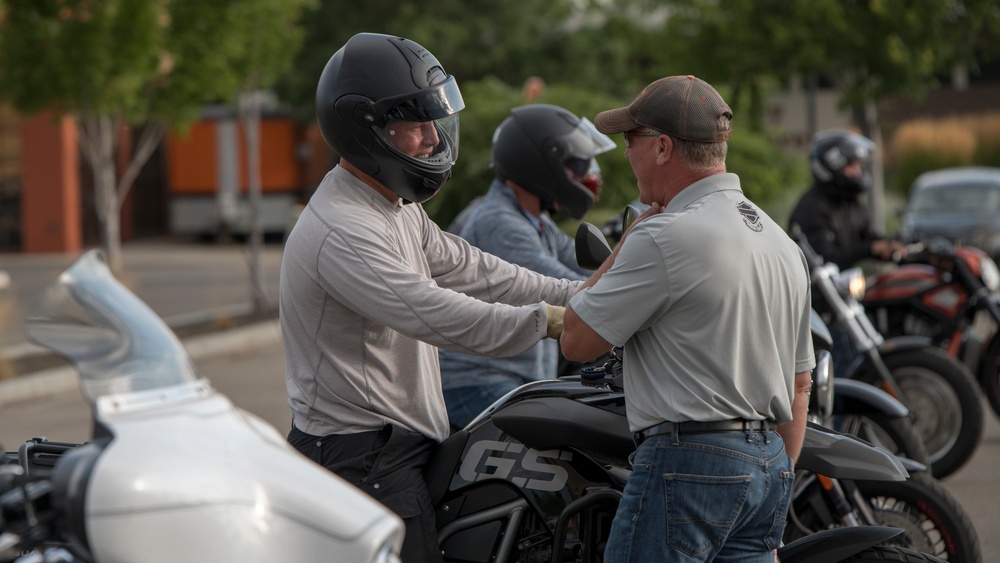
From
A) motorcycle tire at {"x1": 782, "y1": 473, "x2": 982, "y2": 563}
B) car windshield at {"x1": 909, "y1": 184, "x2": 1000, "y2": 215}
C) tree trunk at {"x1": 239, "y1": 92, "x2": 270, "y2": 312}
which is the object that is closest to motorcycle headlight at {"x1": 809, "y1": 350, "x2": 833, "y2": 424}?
motorcycle tire at {"x1": 782, "y1": 473, "x2": 982, "y2": 563}

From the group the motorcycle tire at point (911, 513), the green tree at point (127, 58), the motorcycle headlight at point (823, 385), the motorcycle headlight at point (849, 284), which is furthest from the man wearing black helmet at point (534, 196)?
the green tree at point (127, 58)

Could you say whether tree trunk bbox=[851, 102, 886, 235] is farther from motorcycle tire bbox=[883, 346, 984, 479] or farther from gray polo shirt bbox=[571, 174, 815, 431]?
gray polo shirt bbox=[571, 174, 815, 431]

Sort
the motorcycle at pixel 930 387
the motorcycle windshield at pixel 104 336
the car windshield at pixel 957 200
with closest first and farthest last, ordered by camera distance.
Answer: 1. the motorcycle windshield at pixel 104 336
2. the motorcycle at pixel 930 387
3. the car windshield at pixel 957 200

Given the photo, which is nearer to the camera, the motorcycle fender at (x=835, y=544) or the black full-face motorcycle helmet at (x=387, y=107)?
the motorcycle fender at (x=835, y=544)

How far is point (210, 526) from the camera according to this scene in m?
2.02

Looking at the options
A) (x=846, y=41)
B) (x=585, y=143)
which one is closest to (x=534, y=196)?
(x=585, y=143)

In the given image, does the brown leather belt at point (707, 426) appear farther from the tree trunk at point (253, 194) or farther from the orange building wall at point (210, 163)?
the orange building wall at point (210, 163)

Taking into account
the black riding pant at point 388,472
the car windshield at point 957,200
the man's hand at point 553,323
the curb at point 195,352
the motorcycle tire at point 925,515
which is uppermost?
the man's hand at point 553,323

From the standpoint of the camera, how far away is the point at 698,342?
2869mm

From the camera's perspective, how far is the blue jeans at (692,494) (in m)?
2.91

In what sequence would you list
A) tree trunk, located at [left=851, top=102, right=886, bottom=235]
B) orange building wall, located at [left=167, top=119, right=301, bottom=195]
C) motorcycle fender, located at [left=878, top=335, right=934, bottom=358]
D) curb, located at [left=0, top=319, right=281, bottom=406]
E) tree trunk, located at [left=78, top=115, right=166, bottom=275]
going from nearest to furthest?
motorcycle fender, located at [left=878, top=335, right=934, bottom=358] → curb, located at [left=0, top=319, right=281, bottom=406] → tree trunk, located at [left=78, top=115, right=166, bottom=275] → tree trunk, located at [left=851, top=102, right=886, bottom=235] → orange building wall, located at [left=167, top=119, right=301, bottom=195]

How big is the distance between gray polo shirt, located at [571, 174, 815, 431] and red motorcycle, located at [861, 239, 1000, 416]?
16.1 feet

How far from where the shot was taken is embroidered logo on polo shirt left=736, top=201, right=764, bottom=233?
2.94 meters

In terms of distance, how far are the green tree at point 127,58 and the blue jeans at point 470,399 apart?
32.1ft
